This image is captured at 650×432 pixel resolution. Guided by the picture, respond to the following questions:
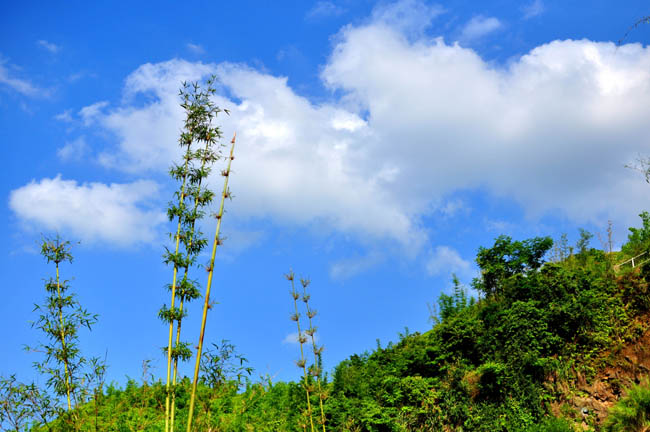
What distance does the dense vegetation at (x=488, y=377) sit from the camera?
15.9 metres

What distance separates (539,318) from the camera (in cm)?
1755

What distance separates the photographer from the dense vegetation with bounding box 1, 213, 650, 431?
15875 millimetres

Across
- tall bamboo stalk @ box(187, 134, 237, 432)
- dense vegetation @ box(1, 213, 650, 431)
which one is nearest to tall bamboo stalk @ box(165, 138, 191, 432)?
tall bamboo stalk @ box(187, 134, 237, 432)

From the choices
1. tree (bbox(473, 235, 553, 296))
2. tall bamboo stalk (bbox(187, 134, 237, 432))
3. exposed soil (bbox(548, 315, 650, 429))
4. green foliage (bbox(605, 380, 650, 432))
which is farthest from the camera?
tree (bbox(473, 235, 553, 296))

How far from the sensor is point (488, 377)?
17031 millimetres

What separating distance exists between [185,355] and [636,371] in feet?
48.7

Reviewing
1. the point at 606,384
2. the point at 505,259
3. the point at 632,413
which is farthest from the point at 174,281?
the point at 505,259

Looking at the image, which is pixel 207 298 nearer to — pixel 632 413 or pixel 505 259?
pixel 632 413

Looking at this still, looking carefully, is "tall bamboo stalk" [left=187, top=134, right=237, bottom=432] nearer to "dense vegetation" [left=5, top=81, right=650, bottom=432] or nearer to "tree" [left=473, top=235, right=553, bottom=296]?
"dense vegetation" [left=5, top=81, right=650, bottom=432]

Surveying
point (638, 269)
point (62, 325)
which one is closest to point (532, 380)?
point (638, 269)

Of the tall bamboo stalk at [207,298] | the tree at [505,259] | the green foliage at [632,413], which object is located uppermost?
the tree at [505,259]

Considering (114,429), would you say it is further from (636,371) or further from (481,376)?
(636,371)

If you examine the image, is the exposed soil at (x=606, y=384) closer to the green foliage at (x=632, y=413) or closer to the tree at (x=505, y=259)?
the green foliage at (x=632, y=413)

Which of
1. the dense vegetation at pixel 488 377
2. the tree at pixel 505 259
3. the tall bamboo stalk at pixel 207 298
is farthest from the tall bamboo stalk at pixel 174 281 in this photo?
the tree at pixel 505 259
